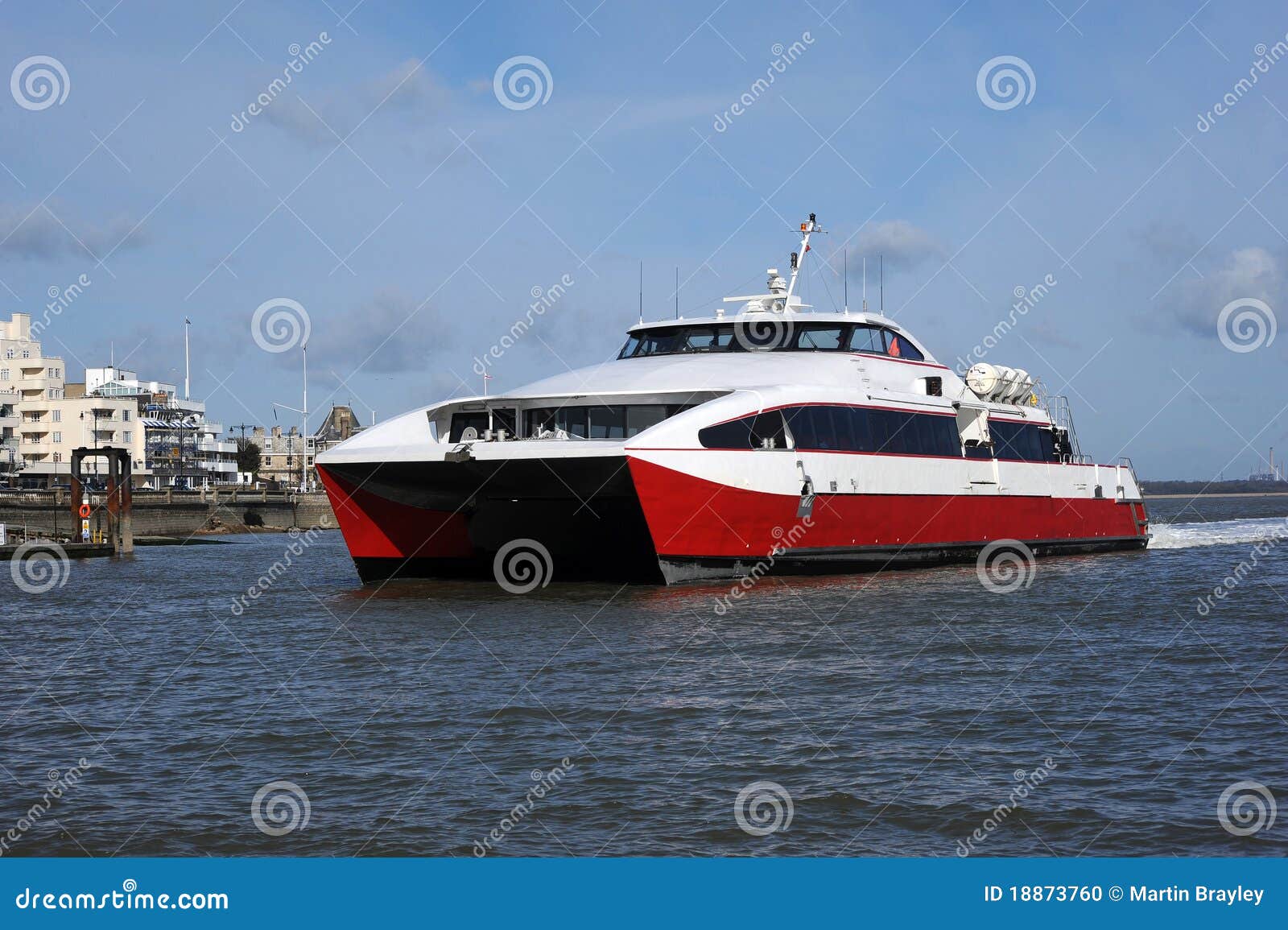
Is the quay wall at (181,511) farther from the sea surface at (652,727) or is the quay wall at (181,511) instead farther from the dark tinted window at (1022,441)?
the sea surface at (652,727)

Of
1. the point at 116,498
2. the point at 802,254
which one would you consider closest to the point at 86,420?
the point at 116,498

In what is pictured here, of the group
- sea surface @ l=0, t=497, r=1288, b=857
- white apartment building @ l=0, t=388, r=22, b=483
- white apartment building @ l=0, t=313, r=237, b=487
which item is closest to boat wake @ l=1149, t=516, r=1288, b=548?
sea surface @ l=0, t=497, r=1288, b=857

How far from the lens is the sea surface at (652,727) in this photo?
8.38 m

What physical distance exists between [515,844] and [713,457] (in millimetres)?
12252

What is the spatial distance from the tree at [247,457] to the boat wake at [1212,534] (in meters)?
89.6

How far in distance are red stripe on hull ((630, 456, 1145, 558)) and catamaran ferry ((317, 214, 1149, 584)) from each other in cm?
4

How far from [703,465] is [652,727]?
8.81 metres

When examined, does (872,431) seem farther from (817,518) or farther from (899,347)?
(899,347)

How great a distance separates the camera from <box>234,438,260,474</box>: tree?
124 meters

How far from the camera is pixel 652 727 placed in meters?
11.3

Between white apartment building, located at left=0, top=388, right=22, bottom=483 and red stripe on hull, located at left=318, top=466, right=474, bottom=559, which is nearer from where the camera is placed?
red stripe on hull, located at left=318, top=466, right=474, bottom=559

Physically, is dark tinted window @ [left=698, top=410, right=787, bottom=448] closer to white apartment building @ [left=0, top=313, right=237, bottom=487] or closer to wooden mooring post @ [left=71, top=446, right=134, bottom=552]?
wooden mooring post @ [left=71, top=446, right=134, bottom=552]

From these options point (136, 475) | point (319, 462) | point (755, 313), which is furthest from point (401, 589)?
point (136, 475)

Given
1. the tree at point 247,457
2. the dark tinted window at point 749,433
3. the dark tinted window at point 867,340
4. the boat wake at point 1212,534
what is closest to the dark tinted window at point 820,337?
the dark tinted window at point 867,340
